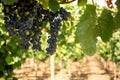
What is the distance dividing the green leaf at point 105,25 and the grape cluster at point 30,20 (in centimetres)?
71

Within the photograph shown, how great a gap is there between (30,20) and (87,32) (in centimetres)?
81

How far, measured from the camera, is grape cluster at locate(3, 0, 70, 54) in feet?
6.59

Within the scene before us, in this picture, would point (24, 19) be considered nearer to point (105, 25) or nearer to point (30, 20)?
point (30, 20)

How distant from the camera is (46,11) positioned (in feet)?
6.96

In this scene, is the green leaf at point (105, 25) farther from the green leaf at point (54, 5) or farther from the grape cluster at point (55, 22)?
the grape cluster at point (55, 22)

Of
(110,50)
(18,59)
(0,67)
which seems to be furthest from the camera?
(110,50)

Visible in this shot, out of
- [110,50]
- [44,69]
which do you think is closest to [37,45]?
[110,50]

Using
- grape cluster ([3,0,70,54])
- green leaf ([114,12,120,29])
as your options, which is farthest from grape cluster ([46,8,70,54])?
green leaf ([114,12,120,29])

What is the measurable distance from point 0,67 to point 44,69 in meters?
32.1

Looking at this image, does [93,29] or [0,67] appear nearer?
[93,29]

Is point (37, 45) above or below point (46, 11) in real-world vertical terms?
below

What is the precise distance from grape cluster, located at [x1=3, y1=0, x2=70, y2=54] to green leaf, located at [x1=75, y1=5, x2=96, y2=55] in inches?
28.3

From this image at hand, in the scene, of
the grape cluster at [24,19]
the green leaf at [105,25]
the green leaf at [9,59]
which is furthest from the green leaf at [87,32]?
the green leaf at [9,59]

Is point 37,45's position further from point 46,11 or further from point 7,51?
point 7,51
